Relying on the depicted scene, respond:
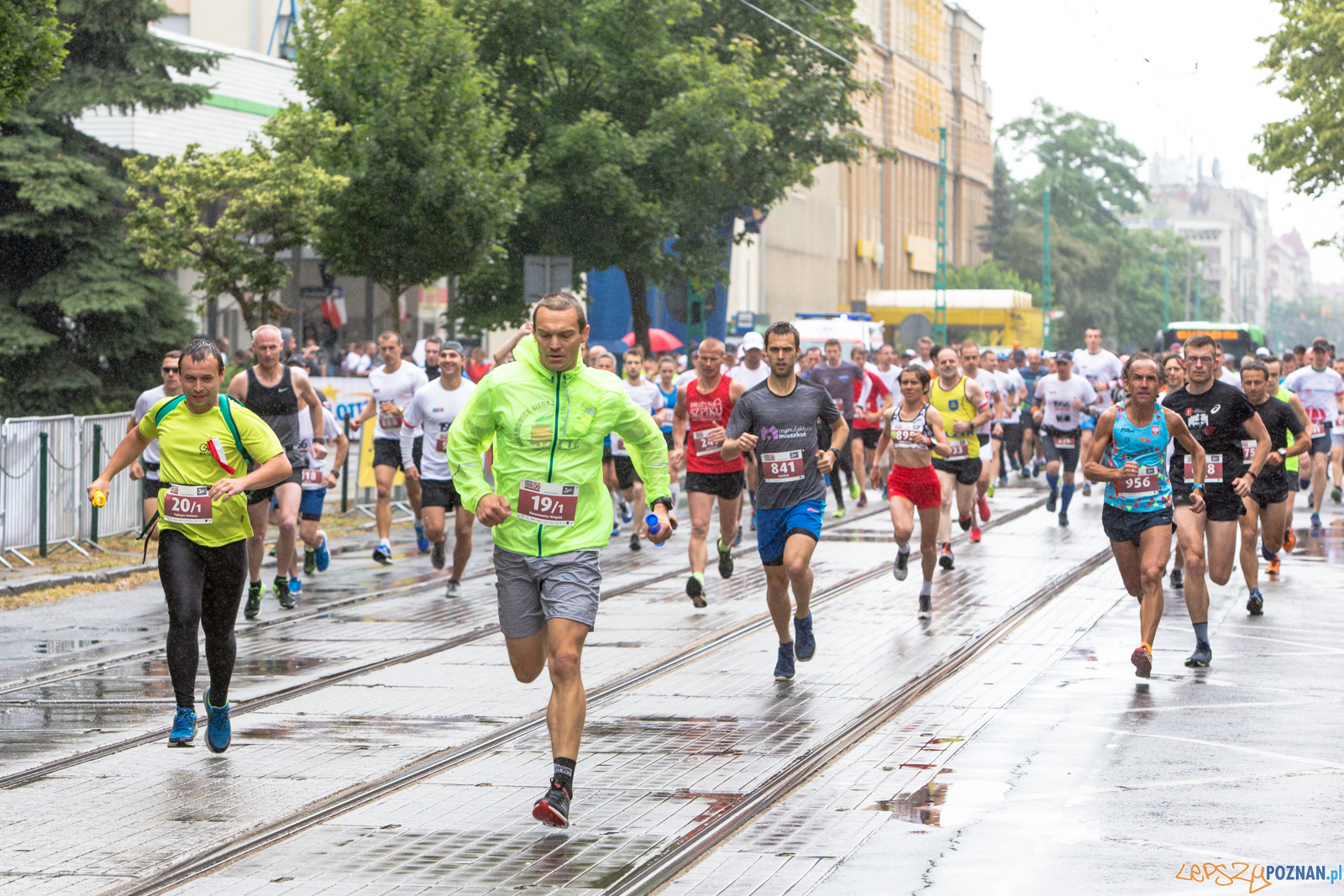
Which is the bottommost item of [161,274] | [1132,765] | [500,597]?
[1132,765]

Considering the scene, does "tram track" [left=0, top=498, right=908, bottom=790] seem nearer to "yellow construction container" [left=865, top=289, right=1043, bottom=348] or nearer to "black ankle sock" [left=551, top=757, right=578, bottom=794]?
"black ankle sock" [left=551, top=757, right=578, bottom=794]

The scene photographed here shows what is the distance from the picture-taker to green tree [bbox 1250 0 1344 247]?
3644cm

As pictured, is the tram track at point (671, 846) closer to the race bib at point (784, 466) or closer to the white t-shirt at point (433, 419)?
the race bib at point (784, 466)

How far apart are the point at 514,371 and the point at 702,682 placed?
10.9ft

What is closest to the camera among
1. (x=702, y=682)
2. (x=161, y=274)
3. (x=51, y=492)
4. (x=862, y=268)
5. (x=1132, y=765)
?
(x=1132, y=765)

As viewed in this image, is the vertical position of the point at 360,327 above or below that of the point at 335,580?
above

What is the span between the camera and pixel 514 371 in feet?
22.8

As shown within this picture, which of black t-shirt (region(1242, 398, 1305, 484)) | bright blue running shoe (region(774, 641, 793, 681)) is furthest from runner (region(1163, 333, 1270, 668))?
bright blue running shoe (region(774, 641, 793, 681))

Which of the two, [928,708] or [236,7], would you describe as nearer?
[928,708]

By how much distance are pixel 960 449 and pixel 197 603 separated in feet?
28.8

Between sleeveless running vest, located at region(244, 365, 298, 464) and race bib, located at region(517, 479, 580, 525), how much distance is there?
6.08 metres

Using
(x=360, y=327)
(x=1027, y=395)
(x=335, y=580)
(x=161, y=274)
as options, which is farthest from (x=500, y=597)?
(x=360, y=327)

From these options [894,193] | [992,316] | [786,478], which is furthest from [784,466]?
[894,193]

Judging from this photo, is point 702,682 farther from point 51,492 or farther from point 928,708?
point 51,492
